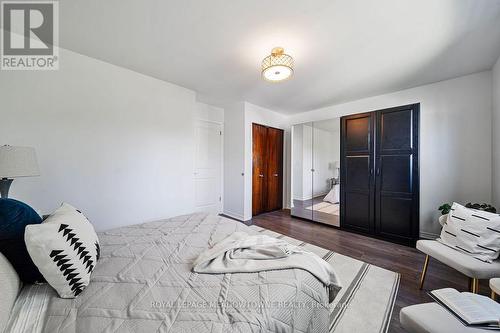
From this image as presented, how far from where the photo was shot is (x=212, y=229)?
1661 millimetres

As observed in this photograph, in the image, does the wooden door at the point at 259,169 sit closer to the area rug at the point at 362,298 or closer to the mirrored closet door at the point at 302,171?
the mirrored closet door at the point at 302,171

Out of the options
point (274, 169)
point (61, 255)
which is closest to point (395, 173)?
point (274, 169)

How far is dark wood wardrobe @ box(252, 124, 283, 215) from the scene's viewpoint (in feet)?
13.6

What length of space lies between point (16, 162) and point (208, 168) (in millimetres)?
2879

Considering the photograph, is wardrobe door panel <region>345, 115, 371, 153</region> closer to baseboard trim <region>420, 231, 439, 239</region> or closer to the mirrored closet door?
the mirrored closet door

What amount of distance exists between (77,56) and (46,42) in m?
0.26

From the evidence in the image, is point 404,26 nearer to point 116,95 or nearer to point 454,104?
point 454,104

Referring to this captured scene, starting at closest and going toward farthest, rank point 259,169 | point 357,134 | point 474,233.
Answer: point 474,233
point 357,134
point 259,169

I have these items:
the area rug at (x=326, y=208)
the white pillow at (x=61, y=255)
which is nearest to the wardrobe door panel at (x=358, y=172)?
the area rug at (x=326, y=208)

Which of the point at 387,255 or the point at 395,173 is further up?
the point at 395,173

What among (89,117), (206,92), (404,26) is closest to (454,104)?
(404,26)

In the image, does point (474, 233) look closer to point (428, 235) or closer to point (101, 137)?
point (428, 235)

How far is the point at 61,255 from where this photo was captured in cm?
85

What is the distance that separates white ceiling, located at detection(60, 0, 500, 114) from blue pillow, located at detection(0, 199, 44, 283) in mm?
1756
